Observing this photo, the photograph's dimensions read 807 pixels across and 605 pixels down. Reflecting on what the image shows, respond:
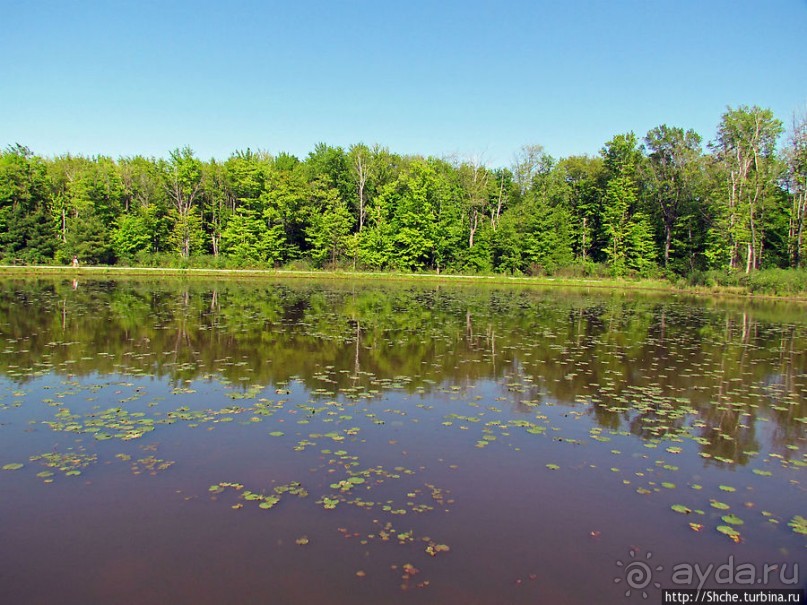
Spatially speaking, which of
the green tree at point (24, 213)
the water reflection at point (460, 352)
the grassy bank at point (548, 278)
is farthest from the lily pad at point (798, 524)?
the green tree at point (24, 213)

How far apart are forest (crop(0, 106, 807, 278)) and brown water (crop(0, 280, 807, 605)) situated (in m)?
36.9

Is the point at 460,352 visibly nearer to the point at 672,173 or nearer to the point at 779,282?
the point at 779,282

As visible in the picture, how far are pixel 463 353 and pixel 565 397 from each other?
13.9 feet

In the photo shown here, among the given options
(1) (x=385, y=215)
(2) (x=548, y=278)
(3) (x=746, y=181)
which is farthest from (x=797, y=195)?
(1) (x=385, y=215)

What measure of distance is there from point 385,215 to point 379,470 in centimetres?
4939

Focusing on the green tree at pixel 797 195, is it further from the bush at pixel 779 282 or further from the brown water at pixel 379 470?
the brown water at pixel 379 470

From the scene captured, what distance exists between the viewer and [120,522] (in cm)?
538

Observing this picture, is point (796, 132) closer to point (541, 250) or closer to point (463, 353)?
point (541, 250)

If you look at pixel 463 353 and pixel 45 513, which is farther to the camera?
pixel 463 353

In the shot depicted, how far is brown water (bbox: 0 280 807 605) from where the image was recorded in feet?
15.6

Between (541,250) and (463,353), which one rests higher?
(541,250)

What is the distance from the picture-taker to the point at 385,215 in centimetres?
5494

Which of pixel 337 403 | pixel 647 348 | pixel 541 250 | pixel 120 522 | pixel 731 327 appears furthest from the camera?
pixel 541 250

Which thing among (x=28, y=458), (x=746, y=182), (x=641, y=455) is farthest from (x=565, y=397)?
(x=746, y=182)
